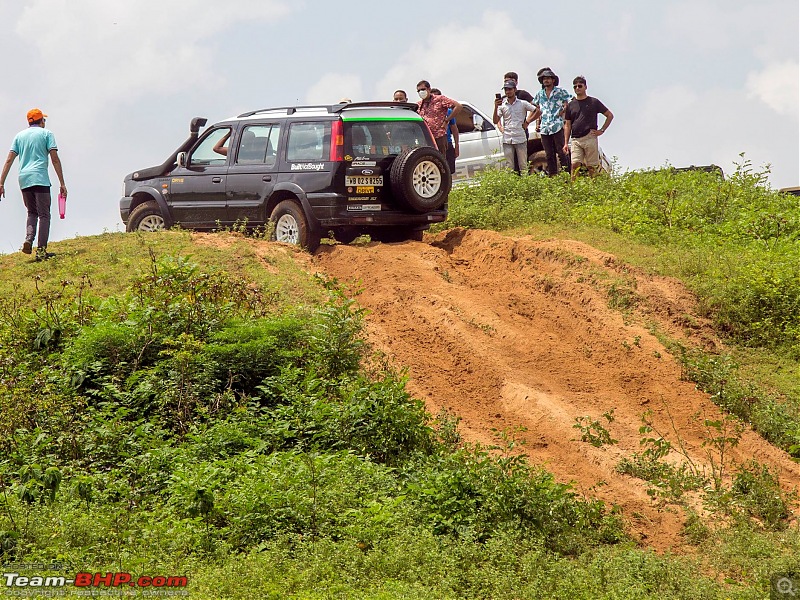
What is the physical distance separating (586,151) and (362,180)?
5307 mm

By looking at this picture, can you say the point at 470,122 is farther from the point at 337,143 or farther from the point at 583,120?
the point at 337,143

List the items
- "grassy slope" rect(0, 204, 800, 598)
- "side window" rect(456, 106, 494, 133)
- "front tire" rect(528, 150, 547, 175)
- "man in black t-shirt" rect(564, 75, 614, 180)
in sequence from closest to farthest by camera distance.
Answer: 1. "grassy slope" rect(0, 204, 800, 598)
2. "man in black t-shirt" rect(564, 75, 614, 180)
3. "side window" rect(456, 106, 494, 133)
4. "front tire" rect(528, 150, 547, 175)

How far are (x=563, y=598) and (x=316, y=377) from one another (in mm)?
3889

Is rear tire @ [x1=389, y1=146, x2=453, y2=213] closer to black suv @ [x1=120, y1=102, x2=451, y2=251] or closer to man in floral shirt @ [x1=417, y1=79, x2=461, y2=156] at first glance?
black suv @ [x1=120, y1=102, x2=451, y2=251]

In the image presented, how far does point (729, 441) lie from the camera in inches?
374

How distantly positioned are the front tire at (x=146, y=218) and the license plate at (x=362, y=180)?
3278mm

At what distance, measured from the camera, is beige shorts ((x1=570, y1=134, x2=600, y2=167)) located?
17.2 m

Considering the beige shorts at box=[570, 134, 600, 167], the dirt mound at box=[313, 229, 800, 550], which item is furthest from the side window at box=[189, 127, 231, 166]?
the beige shorts at box=[570, 134, 600, 167]

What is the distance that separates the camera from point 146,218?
1543 cm

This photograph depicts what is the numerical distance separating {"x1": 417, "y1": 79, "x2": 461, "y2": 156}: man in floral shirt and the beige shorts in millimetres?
1986

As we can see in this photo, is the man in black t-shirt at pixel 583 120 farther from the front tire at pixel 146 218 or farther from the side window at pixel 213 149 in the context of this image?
the front tire at pixel 146 218

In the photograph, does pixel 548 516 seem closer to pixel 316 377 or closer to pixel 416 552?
pixel 416 552

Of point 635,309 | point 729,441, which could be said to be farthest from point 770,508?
point 635,309

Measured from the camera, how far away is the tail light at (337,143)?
44.1 feet
